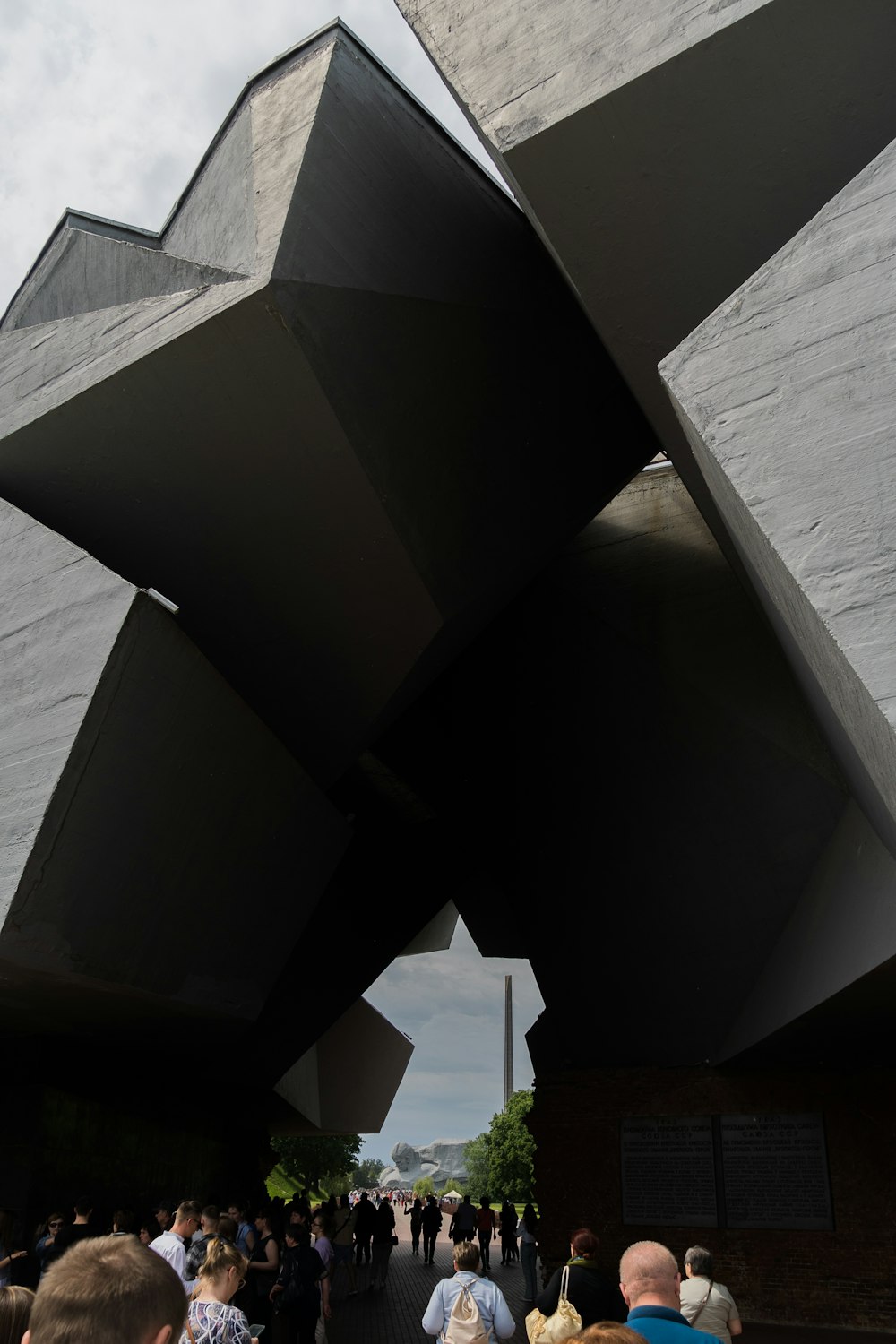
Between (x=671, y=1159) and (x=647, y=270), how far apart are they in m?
9.77

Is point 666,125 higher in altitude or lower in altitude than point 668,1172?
higher

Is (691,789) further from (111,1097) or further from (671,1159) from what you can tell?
(111,1097)

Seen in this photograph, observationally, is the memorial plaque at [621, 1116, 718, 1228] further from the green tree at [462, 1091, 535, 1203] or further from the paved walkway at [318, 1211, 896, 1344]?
the green tree at [462, 1091, 535, 1203]

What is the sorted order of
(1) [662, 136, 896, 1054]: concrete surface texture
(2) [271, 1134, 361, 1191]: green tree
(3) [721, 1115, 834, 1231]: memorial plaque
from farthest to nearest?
1. (2) [271, 1134, 361, 1191]: green tree
2. (3) [721, 1115, 834, 1231]: memorial plaque
3. (1) [662, 136, 896, 1054]: concrete surface texture

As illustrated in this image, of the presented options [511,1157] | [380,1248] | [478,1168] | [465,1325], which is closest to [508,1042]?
[511,1157]

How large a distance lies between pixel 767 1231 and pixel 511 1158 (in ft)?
98.0

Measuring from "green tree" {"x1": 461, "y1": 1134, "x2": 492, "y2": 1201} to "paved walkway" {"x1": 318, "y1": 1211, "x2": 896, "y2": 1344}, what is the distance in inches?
1060

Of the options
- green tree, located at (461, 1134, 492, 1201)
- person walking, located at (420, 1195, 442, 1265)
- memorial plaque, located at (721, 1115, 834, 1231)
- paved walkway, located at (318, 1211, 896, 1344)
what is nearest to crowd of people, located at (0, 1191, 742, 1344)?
paved walkway, located at (318, 1211, 896, 1344)

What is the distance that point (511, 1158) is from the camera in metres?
37.4

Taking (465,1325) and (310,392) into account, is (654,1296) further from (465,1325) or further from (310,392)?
(310,392)

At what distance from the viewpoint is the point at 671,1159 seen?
37.0ft

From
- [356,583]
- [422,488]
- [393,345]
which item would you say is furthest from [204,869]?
[393,345]

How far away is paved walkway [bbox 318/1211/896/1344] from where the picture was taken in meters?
9.05

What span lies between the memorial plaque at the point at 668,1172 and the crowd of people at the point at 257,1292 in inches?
193
